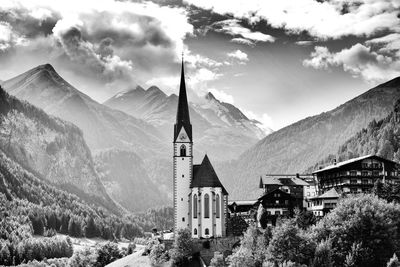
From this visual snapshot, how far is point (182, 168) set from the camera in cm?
13675

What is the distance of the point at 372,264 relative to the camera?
9481 cm

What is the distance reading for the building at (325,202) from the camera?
124 m

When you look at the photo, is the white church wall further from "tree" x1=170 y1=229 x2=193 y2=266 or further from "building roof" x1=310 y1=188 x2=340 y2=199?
"building roof" x1=310 y1=188 x2=340 y2=199

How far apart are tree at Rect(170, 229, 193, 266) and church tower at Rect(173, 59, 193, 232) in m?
13.3

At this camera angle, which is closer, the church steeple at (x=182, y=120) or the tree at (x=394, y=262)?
the tree at (x=394, y=262)

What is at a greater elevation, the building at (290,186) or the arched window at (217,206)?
the building at (290,186)

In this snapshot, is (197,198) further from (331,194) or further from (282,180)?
(331,194)

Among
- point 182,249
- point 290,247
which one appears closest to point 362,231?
point 290,247

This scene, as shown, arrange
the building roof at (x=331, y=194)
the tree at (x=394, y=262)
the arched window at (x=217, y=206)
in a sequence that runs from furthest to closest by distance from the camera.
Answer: the arched window at (x=217, y=206) < the building roof at (x=331, y=194) < the tree at (x=394, y=262)

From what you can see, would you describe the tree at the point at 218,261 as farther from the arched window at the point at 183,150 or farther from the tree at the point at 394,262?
the arched window at the point at 183,150

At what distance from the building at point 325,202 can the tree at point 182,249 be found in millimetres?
27778

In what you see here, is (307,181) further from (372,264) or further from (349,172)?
(372,264)

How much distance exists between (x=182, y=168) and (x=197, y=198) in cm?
780

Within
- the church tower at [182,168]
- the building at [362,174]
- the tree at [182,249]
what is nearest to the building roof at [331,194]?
the building at [362,174]
